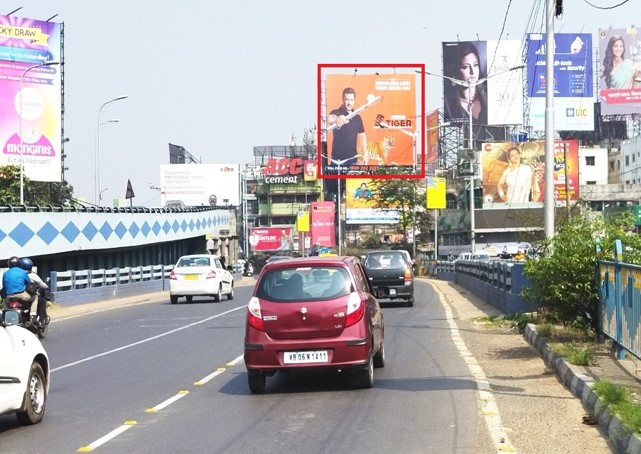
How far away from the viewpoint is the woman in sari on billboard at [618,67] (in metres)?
94.8

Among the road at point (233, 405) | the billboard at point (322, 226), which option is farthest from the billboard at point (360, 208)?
the road at point (233, 405)

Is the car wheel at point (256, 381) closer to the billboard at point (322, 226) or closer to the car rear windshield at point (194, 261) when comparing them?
the car rear windshield at point (194, 261)

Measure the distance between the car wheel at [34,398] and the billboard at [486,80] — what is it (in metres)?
91.2

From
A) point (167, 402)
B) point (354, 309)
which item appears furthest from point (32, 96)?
point (354, 309)

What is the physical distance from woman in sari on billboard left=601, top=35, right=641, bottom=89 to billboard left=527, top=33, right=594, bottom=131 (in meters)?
2.00

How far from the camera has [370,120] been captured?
4494 cm

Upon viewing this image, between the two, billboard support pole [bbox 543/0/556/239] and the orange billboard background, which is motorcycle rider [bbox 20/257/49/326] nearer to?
billboard support pole [bbox 543/0/556/239]

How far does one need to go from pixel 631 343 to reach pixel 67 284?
28.3 meters

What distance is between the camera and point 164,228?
203 ft

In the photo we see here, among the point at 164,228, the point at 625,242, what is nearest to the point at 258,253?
the point at 164,228

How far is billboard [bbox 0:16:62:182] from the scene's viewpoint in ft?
185

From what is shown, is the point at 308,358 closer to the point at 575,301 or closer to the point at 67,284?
the point at 575,301

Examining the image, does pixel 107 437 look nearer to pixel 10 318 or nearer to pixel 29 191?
pixel 10 318

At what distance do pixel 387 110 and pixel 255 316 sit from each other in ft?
110
